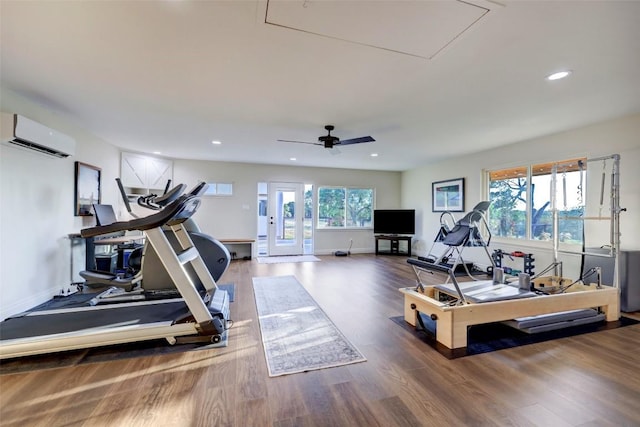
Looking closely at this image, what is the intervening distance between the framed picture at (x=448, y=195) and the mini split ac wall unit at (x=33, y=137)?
264 inches

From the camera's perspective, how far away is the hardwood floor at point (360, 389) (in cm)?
154

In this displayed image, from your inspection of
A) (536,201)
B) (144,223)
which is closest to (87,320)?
(144,223)

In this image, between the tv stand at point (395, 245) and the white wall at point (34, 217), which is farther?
the tv stand at point (395, 245)

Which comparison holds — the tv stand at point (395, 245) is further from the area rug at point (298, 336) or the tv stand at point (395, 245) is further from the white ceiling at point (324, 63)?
the area rug at point (298, 336)

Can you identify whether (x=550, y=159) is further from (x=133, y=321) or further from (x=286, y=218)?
(x=133, y=321)

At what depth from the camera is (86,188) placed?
4352mm

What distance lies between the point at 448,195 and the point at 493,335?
434 cm

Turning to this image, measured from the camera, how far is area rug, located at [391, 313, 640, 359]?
7.61 ft

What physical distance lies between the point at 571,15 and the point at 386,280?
3812mm

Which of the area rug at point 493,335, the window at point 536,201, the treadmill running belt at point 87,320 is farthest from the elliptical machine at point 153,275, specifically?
the window at point 536,201

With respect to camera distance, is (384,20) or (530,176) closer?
(384,20)

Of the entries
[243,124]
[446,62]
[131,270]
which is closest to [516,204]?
[446,62]

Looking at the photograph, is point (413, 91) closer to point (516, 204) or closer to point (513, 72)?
point (513, 72)

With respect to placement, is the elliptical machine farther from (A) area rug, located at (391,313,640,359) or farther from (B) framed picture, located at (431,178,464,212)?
(B) framed picture, located at (431,178,464,212)
